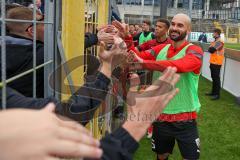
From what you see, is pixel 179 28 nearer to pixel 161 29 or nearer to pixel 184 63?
pixel 184 63

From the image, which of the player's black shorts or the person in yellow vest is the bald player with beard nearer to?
the player's black shorts

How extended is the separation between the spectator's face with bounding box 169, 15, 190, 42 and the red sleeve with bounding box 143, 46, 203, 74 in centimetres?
23

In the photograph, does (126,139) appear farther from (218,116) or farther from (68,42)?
(218,116)

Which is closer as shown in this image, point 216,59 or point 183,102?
point 183,102

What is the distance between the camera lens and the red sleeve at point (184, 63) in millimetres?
3150

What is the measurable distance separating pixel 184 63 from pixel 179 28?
21.0 inches

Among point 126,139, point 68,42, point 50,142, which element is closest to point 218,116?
point 68,42

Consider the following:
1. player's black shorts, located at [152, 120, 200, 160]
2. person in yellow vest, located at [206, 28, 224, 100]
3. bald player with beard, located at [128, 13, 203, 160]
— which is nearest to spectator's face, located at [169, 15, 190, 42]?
bald player with beard, located at [128, 13, 203, 160]

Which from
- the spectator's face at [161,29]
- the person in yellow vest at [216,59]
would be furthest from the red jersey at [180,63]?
the person in yellow vest at [216,59]

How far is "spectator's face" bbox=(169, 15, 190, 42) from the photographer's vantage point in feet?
11.6

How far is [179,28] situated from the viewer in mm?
3572

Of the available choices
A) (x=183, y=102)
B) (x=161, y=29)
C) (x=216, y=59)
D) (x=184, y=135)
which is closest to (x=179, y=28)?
(x=183, y=102)

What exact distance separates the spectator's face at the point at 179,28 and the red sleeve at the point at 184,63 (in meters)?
0.23

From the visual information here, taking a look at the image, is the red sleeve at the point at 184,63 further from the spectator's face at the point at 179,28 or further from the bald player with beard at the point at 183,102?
the spectator's face at the point at 179,28
